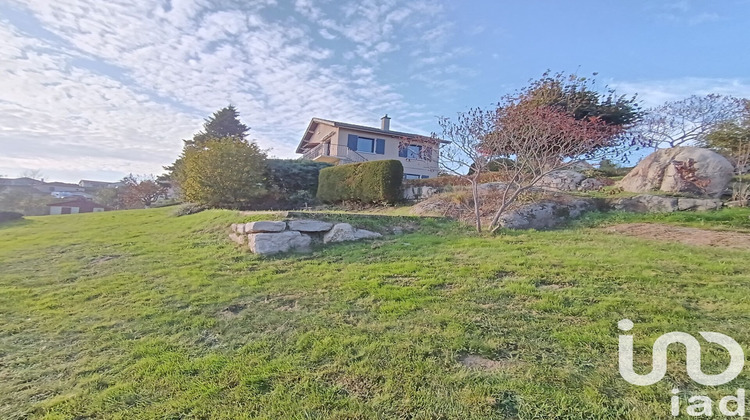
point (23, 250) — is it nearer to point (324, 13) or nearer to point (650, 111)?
point (324, 13)

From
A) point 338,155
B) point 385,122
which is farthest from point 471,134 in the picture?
point 385,122

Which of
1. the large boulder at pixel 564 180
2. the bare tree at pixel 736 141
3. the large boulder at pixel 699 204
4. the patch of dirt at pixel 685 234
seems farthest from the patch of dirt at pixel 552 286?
the bare tree at pixel 736 141

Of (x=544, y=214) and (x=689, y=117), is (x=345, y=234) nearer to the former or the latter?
(x=544, y=214)

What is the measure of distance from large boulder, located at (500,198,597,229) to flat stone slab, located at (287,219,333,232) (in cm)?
391

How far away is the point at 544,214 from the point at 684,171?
4573 mm

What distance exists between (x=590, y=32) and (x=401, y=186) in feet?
22.0

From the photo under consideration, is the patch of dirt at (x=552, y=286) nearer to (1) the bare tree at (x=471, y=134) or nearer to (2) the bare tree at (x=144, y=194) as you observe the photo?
(1) the bare tree at (x=471, y=134)

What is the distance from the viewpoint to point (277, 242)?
6.36m

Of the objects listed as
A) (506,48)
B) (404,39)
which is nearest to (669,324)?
(506,48)

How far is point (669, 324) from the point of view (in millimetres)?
3020

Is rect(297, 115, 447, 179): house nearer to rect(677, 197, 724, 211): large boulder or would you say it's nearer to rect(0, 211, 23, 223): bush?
rect(677, 197, 724, 211): large boulder

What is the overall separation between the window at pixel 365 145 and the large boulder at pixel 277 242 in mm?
18386

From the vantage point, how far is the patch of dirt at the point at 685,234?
19.5ft

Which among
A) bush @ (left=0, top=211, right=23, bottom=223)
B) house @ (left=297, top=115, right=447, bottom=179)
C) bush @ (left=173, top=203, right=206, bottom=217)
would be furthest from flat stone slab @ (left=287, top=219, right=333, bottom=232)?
bush @ (left=0, top=211, right=23, bottom=223)
